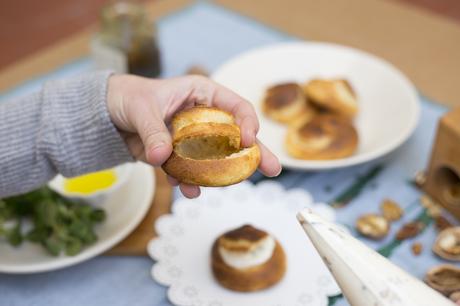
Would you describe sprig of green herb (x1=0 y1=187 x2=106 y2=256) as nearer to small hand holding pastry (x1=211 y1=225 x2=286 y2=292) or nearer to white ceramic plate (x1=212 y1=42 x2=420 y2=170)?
small hand holding pastry (x1=211 y1=225 x2=286 y2=292)

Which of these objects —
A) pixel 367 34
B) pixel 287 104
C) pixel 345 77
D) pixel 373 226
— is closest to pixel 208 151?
pixel 373 226

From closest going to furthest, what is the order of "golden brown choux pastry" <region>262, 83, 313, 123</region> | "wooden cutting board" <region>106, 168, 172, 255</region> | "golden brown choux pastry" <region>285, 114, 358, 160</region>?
"wooden cutting board" <region>106, 168, 172, 255</region> → "golden brown choux pastry" <region>285, 114, 358, 160</region> → "golden brown choux pastry" <region>262, 83, 313, 123</region>

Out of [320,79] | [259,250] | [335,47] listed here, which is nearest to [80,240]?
[259,250]

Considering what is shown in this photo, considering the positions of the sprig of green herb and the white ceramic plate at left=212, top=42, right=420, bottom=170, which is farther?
the white ceramic plate at left=212, top=42, right=420, bottom=170

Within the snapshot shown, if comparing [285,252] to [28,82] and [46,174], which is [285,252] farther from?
[28,82]

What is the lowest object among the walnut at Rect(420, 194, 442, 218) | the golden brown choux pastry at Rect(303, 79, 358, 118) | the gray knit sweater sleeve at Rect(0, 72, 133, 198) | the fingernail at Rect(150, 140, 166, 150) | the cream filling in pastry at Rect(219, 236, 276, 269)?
the walnut at Rect(420, 194, 442, 218)

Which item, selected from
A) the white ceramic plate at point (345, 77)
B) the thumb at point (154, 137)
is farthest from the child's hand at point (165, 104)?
the white ceramic plate at point (345, 77)

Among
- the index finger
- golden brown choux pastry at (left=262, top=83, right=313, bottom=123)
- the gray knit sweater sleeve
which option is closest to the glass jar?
golden brown choux pastry at (left=262, top=83, right=313, bottom=123)
